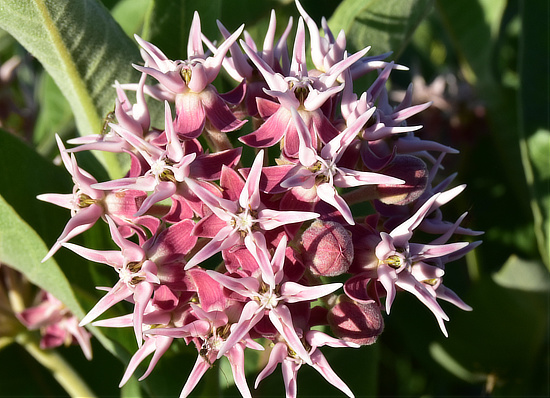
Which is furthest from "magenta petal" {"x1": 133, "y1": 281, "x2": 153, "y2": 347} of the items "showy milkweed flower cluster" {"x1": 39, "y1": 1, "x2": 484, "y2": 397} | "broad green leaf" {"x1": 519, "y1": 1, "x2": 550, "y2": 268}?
"broad green leaf" {"x1": 519, "y1": 1, "x2": 550, "y2": 268}

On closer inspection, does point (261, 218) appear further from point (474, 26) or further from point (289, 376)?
point (474, 26)

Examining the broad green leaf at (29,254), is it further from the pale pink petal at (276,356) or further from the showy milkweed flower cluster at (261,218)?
the pale pink petal at (276,356)

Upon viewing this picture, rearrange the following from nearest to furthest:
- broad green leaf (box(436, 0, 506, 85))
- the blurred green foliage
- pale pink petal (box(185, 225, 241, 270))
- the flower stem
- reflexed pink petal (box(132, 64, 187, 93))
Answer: pale pink petal (box(185, 225, 241, 270)) < reflexed pink petal (box(132, 64, 187, 93)) < the blurred green foliage < the flower stem < broad green leaf (box(436, 0, 506, 85))

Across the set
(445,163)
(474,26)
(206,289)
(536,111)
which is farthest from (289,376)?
(474,26)

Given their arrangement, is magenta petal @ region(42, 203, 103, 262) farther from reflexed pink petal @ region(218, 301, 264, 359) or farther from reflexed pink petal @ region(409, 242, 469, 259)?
reflexed pink petal @ region(409, 242, 469, 259)

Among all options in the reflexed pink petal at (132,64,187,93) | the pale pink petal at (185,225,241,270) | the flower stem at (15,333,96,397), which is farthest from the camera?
the flower stem at (15,333,96,397)

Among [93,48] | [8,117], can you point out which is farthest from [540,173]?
[8,117]

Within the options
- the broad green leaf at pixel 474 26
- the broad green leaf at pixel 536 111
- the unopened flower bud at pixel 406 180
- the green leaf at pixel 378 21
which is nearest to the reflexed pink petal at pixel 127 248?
the unopened flower bud at pixel 406 180
